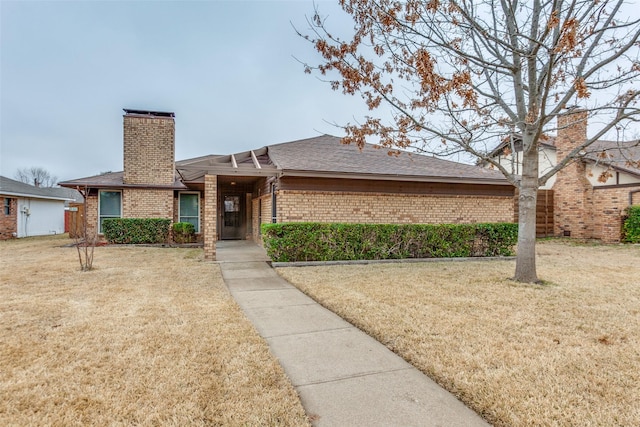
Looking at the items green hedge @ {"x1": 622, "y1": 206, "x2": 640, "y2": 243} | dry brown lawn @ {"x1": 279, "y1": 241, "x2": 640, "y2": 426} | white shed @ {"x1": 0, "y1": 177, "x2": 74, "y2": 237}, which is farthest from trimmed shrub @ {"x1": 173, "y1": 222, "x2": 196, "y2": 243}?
green hedge @ {"x1": 622, "y1": 206, "x2": 640, "y2": 243}

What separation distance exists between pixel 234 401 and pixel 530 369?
2540 mm

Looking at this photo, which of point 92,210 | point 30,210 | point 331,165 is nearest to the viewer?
point 331,165

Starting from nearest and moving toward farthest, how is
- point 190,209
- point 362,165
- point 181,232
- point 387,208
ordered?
point 387,208 → point 362,165 → point 181,232 → point 190,209

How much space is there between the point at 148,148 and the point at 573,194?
19.3 metres

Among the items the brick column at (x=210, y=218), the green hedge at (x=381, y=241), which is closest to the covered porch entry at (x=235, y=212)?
the brick column at (x=210, y=218)

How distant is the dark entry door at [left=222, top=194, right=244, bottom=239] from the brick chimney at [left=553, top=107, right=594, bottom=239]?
15.1 m

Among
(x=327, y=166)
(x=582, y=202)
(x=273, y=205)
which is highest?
(x=327, y=166)

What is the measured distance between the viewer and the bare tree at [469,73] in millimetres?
5617

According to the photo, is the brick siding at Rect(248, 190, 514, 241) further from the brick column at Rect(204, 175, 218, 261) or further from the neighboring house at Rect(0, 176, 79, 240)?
the neighboring house at Rect(0, 176, 79, 240)

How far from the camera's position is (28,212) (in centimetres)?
1998

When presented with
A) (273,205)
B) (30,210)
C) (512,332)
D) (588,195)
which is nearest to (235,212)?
(273,205)

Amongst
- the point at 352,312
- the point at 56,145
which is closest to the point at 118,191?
the point at 352,312

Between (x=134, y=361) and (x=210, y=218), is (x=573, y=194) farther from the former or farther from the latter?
(x=134, y=361)

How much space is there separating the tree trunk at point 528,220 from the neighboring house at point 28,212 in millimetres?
23226
